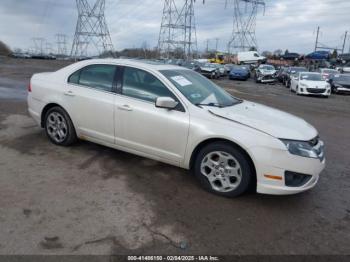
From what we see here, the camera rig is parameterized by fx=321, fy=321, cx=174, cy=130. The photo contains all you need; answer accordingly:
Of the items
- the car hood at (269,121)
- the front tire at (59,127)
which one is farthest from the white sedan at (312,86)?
the front tire at (59,127)

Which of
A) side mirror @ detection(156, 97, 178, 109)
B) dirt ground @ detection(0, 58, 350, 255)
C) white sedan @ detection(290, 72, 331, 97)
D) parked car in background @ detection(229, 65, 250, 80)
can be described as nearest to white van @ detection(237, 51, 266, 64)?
parked car in background @ detection(229, 65, 250, 80)

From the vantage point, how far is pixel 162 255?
2814 millimetres

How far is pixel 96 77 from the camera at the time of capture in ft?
16.4

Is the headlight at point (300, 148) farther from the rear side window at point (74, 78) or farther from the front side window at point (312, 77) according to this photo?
the front side window at point (312, 77)

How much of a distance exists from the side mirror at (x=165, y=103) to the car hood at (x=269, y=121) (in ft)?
1.57

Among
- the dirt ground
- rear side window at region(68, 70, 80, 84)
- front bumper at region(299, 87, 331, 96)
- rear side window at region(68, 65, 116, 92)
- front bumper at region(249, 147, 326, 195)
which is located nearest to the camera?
the dirt ground

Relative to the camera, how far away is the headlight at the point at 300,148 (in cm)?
361

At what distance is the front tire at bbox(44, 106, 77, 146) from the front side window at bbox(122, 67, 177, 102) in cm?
Result: 125

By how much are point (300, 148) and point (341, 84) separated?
69.1 ft

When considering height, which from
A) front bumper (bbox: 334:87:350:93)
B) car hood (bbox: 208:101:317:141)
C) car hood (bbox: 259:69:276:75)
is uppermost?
car hood (bbox: 208:101:317:141)

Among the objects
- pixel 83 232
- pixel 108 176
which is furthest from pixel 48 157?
pixel 83 232

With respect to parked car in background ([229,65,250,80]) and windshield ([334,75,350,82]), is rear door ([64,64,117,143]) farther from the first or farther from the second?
parked car in background ([229,65,250,80])

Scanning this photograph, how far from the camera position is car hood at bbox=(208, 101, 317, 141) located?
12.3ft

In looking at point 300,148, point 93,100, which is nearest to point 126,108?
point 93,100
